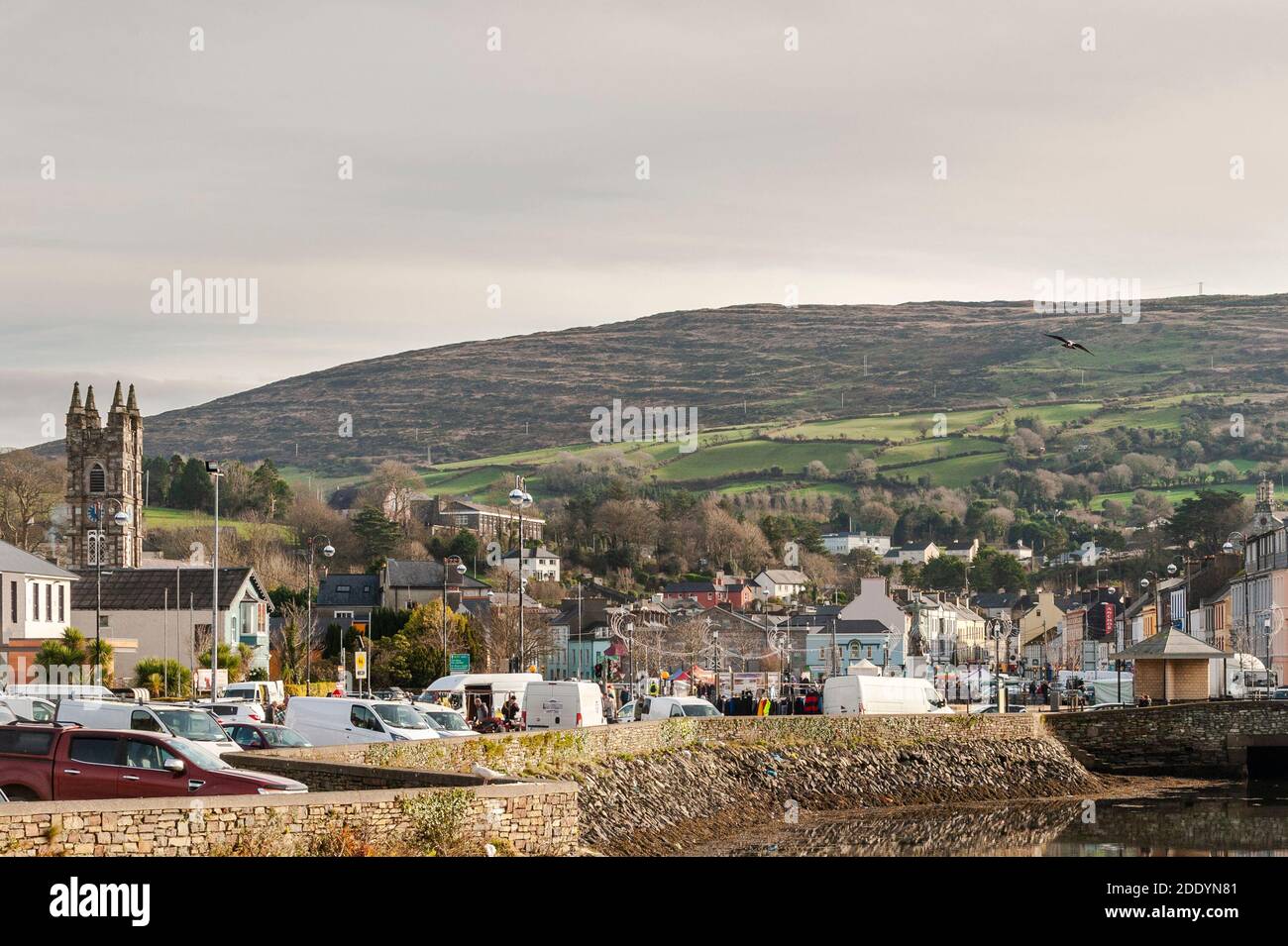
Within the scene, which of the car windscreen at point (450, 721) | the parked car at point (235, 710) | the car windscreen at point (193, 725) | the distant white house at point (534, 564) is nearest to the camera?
the car windscreen at point (193, 725)

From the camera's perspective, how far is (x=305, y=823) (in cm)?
2073

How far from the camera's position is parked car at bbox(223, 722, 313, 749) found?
1416 inches

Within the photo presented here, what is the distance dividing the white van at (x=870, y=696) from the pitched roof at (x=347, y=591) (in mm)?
85465

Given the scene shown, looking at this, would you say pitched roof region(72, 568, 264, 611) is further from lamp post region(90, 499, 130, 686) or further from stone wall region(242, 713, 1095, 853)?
stone wall region(242, 713, 1095, 853)

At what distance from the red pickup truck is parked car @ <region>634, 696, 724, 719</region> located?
31771 millimetres

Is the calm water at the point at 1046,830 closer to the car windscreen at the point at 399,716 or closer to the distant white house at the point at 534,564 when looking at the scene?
the car windscreen at the point at 399,716

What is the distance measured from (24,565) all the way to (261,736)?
4485cm

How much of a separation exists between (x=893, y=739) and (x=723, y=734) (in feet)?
26.7

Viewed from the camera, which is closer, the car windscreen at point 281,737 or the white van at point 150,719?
the white van at point 150,719

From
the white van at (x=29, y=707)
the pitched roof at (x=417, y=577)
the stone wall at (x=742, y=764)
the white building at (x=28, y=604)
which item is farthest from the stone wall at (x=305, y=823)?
the pitched roof at (x=417, y=577)

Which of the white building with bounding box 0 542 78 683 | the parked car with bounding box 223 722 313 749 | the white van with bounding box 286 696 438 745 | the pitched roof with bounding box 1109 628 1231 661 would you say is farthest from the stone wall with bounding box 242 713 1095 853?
the white building with bounding box 0 542 78 683

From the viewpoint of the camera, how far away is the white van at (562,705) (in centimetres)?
5103

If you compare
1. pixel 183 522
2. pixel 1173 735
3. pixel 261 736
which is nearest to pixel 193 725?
pixel 261 736
